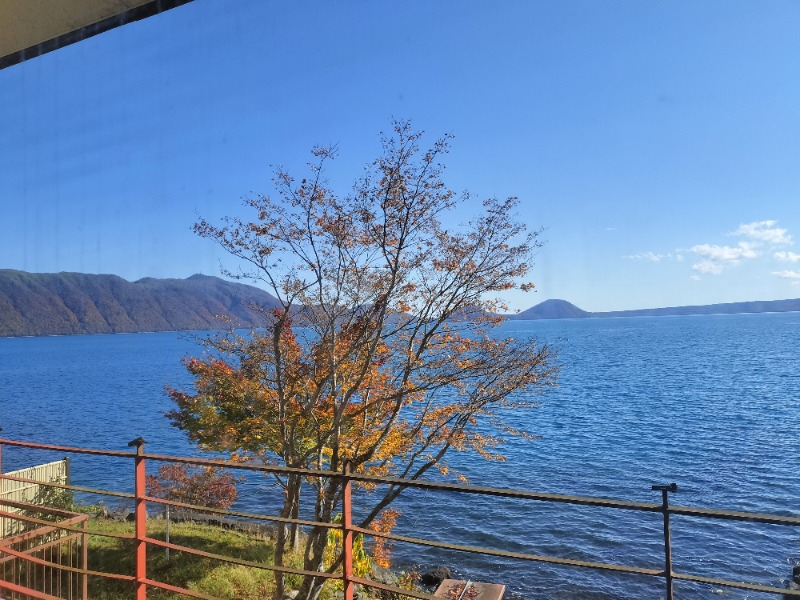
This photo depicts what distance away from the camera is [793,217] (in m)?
68.8

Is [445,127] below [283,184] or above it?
above

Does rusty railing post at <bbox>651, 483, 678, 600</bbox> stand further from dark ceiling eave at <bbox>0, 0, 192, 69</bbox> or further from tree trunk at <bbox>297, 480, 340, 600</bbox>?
tree trunk at <bbox>297, 480, 340, 600</bbox>

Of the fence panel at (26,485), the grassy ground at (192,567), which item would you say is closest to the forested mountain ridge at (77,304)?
the grassy ground at (192,567)

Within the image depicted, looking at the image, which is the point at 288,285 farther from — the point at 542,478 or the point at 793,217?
the point at 793,217

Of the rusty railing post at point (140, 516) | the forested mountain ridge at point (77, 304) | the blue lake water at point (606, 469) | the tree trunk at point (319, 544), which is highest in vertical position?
the forested mountain ridge at point (77, 304)

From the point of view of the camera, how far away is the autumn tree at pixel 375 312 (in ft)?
25.5

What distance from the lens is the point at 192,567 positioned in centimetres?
1053

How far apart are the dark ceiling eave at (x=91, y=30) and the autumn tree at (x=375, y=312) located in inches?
203

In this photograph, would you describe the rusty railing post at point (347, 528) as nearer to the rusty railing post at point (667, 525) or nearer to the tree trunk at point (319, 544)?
the rusty railing post at point (667, 525)

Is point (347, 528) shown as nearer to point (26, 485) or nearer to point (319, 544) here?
point (319, 544)

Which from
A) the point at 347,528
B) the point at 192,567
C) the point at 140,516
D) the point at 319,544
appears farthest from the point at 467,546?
the point at 192,567

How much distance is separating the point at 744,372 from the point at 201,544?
4318cm

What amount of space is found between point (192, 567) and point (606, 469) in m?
13.6

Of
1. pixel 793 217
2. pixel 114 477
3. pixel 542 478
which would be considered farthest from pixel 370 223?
pixel 793 217
